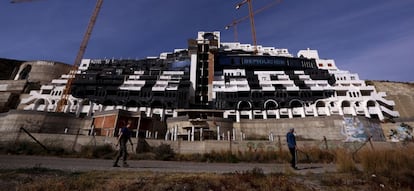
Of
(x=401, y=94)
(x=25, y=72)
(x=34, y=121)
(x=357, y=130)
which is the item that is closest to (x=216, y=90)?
(x=357, y=130)

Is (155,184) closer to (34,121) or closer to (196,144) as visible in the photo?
(196,144)

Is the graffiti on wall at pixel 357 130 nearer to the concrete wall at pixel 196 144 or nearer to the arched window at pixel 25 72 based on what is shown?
the concrete wall at pixel 196 144

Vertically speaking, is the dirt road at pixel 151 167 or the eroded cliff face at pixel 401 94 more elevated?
the eroded cliff face at pixel 401 94

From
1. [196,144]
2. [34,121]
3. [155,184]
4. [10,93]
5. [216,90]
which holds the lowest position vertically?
[155,184]

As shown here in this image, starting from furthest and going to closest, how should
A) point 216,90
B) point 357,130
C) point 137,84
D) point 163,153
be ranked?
point 137,84, point 216,90, point 357,130, point 163,153

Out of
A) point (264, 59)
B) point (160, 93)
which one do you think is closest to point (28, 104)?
point (160, 93)

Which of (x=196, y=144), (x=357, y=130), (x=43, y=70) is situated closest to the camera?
(x=196, y=144)

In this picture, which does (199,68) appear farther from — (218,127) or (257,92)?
(218,127)

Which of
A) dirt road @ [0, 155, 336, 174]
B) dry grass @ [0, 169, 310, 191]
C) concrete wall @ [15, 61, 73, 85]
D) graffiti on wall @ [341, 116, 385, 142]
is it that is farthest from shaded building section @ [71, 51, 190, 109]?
dry grass @ [0, 169, 310, 191]

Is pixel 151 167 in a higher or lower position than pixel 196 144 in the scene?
lower

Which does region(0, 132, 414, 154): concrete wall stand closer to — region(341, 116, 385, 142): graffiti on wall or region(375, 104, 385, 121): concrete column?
region(341, 116, 385, 142): graffiti on wall

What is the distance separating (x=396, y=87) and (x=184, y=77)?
65060 mm

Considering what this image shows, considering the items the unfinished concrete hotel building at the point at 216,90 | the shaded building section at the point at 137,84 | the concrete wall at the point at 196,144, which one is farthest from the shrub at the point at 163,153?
the shaded building section at the point at 137,84

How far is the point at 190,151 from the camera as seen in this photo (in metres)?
23.1
